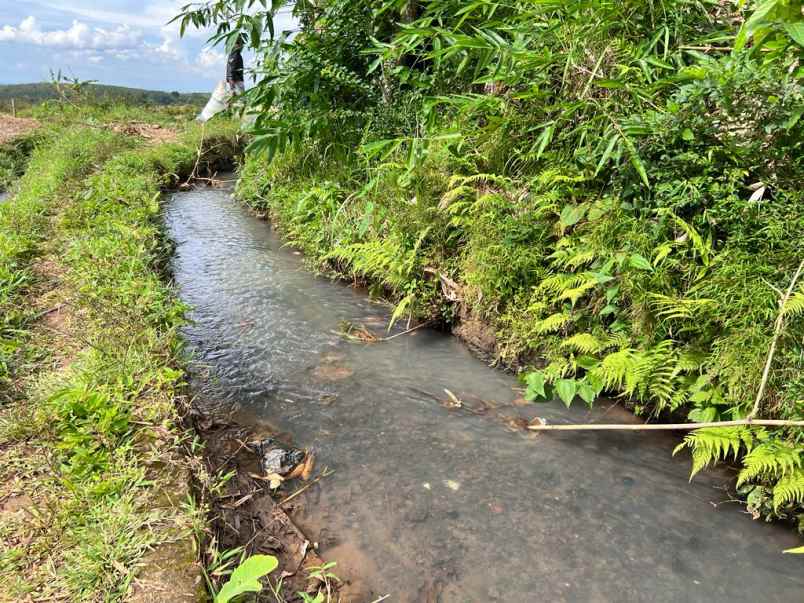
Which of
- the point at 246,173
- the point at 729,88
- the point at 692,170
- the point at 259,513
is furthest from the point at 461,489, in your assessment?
the point at 246,173

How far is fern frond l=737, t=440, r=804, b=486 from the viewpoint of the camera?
2.01 meters

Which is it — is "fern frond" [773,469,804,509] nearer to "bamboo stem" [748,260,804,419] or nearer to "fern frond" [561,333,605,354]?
"bamboo stem" [748,260,804,419]

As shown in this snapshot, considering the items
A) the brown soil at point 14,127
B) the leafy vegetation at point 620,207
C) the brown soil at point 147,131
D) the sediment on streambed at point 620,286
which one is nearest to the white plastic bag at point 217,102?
the brown soil at point 147,131

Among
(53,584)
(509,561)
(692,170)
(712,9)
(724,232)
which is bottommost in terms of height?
(509,561)

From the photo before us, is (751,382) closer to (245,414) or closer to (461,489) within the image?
(461,489)

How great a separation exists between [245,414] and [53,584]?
1480 mm

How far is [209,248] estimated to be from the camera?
5.92 metres

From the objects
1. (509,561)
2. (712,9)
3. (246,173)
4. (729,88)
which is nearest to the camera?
(509,561)

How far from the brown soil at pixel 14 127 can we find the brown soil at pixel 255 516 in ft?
46.1

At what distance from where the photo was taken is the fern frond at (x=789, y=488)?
1.99 m

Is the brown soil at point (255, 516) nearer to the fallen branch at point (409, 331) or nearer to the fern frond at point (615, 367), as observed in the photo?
the fallen branch at point (409, 331)

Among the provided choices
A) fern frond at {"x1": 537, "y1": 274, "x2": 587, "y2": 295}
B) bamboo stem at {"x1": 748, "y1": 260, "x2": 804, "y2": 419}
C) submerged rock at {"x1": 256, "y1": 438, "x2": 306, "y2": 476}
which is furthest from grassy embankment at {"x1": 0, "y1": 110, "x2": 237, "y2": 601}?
bamboo stem at {"x1": 748, "y1": 260, "x2": 804, "y2": 419}

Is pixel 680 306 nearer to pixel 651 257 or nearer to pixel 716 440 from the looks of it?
pixel 651 257

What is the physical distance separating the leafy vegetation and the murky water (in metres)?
0.25
